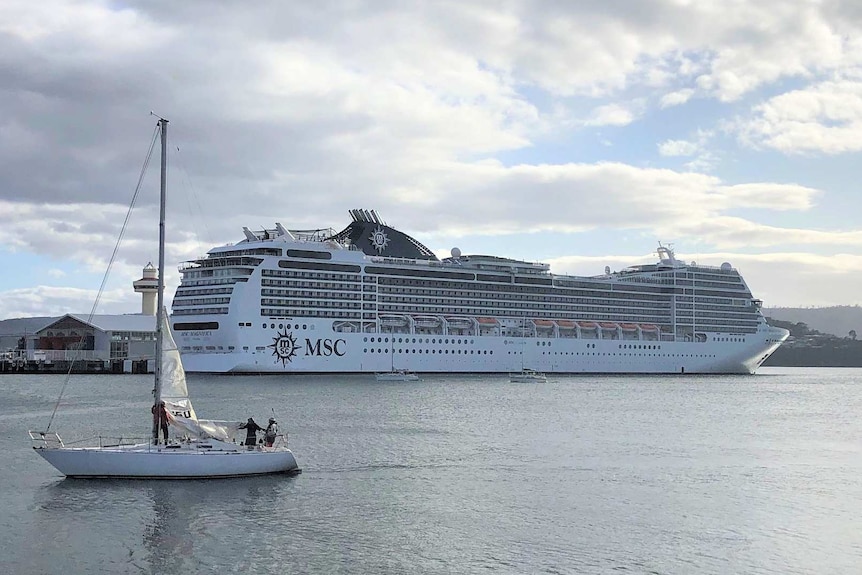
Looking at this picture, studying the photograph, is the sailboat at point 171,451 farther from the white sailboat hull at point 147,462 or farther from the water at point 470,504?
the water at point 470,504

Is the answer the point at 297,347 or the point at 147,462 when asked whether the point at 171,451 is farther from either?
the point at 297,347

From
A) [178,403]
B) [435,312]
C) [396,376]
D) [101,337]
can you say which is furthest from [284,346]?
[178,403]

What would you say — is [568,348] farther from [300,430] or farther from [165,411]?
[165,411]

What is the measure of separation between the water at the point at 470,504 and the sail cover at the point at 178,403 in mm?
1882

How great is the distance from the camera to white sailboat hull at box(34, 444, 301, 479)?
26312 mm

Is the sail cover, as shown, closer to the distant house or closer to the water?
the water

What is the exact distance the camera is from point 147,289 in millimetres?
136375

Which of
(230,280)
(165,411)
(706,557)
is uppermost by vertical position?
(230,280)

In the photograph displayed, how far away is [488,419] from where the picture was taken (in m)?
47.4

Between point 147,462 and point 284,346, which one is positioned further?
point 284,346

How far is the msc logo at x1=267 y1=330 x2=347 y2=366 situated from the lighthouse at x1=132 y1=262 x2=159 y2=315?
59.3 m

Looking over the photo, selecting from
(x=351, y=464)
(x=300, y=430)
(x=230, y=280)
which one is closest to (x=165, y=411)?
(x=351, y=464)

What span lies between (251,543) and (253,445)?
26.8 ft

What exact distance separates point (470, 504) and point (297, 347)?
5780 centimetres
